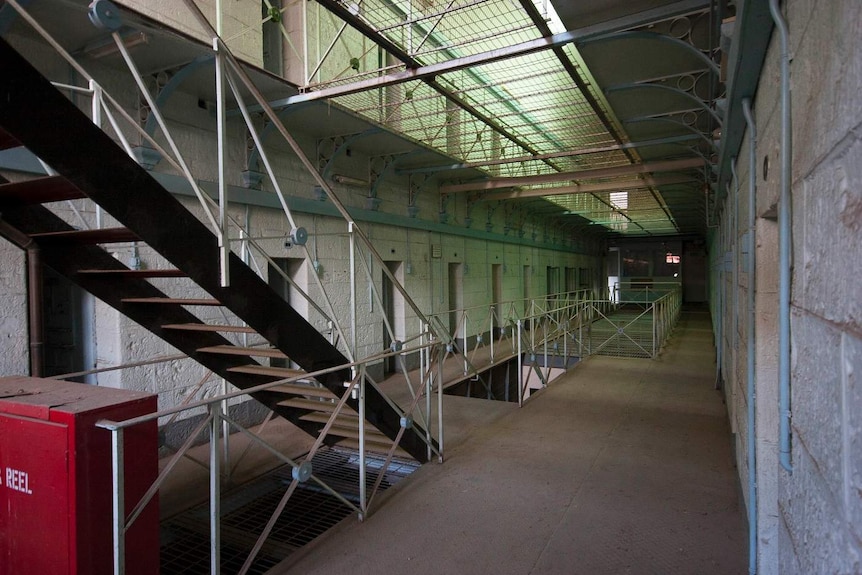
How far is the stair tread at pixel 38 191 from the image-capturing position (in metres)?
2.08

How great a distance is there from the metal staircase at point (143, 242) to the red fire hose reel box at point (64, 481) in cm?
70

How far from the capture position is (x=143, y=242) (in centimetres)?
289

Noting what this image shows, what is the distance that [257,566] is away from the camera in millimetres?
3318

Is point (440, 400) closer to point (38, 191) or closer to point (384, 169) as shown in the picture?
point (38, 191)

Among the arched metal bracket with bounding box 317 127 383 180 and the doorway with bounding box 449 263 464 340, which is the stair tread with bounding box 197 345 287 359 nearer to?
the arched metal bracket with bounding box 317 127 383 180

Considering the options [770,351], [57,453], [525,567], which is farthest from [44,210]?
[770,351]

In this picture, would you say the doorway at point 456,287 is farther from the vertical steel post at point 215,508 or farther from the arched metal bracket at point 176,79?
the vertical steel post at point 215,508

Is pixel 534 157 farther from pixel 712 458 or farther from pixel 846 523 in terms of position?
pixel 846 523

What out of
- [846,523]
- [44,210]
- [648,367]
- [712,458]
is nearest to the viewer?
[846,523]

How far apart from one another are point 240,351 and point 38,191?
4.22ft

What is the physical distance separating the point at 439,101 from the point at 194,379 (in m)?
4.04

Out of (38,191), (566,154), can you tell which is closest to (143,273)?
(38,191)

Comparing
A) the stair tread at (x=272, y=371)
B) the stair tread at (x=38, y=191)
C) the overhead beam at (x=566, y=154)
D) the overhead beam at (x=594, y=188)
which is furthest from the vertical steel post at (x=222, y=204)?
the overhead beam at (x=594, y=188)

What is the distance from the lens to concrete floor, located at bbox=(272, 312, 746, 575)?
9.60 ft
